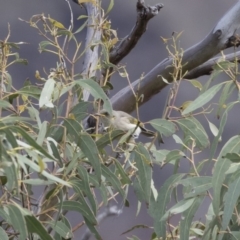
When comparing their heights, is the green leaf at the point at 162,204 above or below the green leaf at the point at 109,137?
below

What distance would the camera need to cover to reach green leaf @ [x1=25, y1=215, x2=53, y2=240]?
1.11 meters

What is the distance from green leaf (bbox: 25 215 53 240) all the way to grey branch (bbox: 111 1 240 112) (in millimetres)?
707

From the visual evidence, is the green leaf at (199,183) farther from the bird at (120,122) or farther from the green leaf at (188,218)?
the bird at (120,122)

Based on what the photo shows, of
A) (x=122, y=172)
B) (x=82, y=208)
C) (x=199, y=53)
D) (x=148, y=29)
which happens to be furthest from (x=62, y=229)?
(x=148, y=29)

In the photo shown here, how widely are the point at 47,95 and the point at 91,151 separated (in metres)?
0.14

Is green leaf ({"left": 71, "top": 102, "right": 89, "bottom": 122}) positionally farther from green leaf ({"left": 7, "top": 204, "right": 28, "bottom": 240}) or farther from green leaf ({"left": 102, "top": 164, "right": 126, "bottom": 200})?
green leaf ({"left": 7, "top": 204, "right": 28, "bottom": 240})

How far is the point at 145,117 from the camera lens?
8.39ft

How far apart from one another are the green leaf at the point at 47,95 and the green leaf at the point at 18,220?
0.20 metres

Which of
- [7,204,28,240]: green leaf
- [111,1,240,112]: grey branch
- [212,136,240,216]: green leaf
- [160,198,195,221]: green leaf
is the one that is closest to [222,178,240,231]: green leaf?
[212,136,240,216]: green leaf

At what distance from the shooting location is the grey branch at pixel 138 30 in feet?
6.01

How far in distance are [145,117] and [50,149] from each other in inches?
54.7

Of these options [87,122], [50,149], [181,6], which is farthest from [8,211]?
[181,6]

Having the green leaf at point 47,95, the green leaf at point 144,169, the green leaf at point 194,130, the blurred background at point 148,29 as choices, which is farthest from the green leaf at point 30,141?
the blurred background at point 148,29

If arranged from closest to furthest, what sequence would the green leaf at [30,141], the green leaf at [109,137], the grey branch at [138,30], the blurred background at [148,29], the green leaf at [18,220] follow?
the green leaf at [30,141], the green leaf at [18,220], the green leaf at [109,137], the grey branch at [138,30], the blurred background at [148,29]
